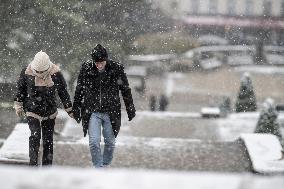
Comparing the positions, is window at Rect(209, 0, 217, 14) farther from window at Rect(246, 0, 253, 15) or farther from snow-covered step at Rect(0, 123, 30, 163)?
snow-covered step at Rect(0, 123, 30, 163)

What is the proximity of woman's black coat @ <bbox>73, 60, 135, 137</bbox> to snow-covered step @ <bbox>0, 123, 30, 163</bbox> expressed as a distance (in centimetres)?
180

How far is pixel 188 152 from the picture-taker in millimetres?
10180

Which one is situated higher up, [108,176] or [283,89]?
[108,176]

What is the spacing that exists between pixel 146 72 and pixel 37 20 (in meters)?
21.6

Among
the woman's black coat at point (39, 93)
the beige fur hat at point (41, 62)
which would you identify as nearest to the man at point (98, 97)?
the woman's black coat at point (39, 93)

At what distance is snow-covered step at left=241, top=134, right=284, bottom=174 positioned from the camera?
8.09m

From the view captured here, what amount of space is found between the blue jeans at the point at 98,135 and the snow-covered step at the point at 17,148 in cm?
157

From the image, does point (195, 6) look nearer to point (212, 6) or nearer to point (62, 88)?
point (212, 6)

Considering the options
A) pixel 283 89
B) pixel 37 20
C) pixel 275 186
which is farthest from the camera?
pixel 283 89

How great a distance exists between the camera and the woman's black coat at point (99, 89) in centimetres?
655

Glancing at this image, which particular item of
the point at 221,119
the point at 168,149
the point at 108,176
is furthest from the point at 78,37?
the point at 108,176

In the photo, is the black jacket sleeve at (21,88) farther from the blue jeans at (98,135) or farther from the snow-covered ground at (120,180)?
the snow-covered ground at (120,180)

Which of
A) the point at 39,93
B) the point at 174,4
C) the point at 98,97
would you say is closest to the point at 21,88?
the point at 39,93

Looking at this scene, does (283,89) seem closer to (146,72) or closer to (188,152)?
(146,72)
